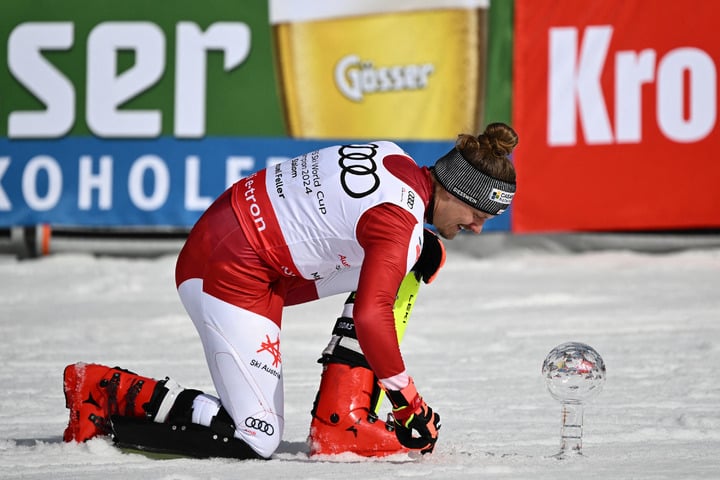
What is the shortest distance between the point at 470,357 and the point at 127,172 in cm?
372

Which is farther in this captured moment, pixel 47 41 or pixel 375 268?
pixel 47 41

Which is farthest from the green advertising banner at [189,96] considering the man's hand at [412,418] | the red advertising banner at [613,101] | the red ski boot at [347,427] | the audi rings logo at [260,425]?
the man's hand at [412,418]

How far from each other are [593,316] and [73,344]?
305 centimetres

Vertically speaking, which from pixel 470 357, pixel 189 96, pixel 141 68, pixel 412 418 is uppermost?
pixel 141 68

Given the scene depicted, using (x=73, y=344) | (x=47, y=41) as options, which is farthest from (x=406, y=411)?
(x=47, y=41)

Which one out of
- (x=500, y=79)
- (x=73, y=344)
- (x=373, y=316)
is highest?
(x=500, y=79)

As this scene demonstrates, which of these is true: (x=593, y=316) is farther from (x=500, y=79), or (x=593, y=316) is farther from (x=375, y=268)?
(x=375, y=268)

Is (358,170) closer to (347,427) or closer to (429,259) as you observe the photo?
(429,259)

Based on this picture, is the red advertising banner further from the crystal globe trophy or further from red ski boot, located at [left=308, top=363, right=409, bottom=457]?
the crystal globe trophy

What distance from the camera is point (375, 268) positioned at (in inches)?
165

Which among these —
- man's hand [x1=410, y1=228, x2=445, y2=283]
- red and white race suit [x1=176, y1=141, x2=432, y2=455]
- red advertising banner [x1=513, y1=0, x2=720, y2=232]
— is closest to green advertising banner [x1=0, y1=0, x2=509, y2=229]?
red advertising banner [x1=513, y1=0, x2=720, y2=232]

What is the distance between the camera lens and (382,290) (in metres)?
4.16

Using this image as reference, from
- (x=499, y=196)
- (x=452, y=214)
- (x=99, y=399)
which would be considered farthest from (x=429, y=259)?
(x=99, y=399)

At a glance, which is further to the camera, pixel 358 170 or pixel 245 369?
pixel 245 369
